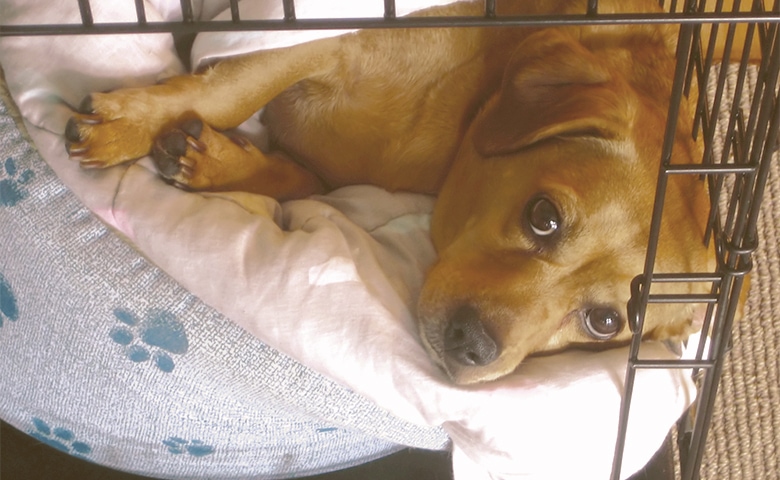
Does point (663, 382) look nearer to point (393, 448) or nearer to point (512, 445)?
point (512, 445)

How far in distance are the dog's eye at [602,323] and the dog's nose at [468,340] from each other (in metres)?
0.24

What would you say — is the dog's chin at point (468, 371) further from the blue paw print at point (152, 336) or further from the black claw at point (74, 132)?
the black claw at point (74, 132)

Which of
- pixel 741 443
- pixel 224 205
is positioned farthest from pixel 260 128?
pixel 741 443

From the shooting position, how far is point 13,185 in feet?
4.39

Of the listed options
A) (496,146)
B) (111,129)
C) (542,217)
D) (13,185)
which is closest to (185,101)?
(111,129)

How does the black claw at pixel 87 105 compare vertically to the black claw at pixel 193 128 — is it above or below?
above

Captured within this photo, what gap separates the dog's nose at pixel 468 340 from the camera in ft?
4.21

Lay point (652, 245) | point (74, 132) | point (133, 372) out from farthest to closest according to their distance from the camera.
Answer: point (133, 372), point (74, 132), point (652, 245)

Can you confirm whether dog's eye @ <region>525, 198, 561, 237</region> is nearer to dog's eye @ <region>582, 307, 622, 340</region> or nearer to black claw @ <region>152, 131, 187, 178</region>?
dog's eye @ <region>582, 307, 622, 340</region>

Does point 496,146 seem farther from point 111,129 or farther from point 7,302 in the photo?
point 7,302

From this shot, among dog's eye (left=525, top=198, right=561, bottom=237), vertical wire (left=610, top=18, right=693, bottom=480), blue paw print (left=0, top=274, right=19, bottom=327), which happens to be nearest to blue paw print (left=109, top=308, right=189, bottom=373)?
blue paw print (left=0, top=274, right=19, bottom=327)

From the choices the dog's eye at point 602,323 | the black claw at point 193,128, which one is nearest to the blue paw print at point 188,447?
the black claw at point 193,128

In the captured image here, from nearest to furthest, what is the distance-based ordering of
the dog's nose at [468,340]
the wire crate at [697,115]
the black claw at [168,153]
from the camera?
the wire crate at [697,115] < the dog's nose at [468,340] < the black claw at [168,153]

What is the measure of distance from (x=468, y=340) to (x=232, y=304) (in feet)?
1.32
